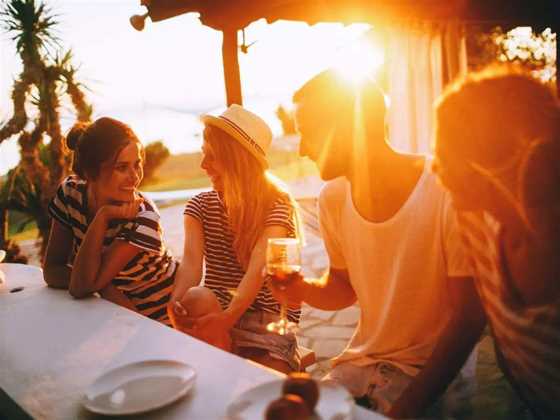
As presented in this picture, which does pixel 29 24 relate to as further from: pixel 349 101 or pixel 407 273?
pixel 407 273

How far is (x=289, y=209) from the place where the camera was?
2652 mm

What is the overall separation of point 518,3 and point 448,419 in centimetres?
872

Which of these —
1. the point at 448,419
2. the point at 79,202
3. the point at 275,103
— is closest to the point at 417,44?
the point at 79,202

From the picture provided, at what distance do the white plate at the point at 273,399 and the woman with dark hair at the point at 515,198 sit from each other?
56cm

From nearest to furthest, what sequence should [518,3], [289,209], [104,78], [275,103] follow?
1. [289,209]
2. [518,3]
3. [104,78]
4. [275,103]

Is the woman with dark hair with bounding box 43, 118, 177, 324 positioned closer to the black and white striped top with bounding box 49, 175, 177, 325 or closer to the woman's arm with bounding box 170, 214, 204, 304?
the black and white striped top with bounding box 49, 175, 177, 325

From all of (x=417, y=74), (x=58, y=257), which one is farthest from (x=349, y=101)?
(x=417, y=74)

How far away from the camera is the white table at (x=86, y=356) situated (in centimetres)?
133

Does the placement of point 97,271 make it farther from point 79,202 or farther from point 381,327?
point 381,327

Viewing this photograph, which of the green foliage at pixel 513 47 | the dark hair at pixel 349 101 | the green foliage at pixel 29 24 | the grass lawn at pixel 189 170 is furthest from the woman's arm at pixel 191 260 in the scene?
the grass lawn at pixel 189 170

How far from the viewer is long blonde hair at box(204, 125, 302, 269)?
8.61 feet

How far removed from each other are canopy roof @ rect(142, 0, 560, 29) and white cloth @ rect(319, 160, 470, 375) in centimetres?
446

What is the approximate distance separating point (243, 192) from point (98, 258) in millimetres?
847

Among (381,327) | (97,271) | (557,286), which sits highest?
(557,286)
